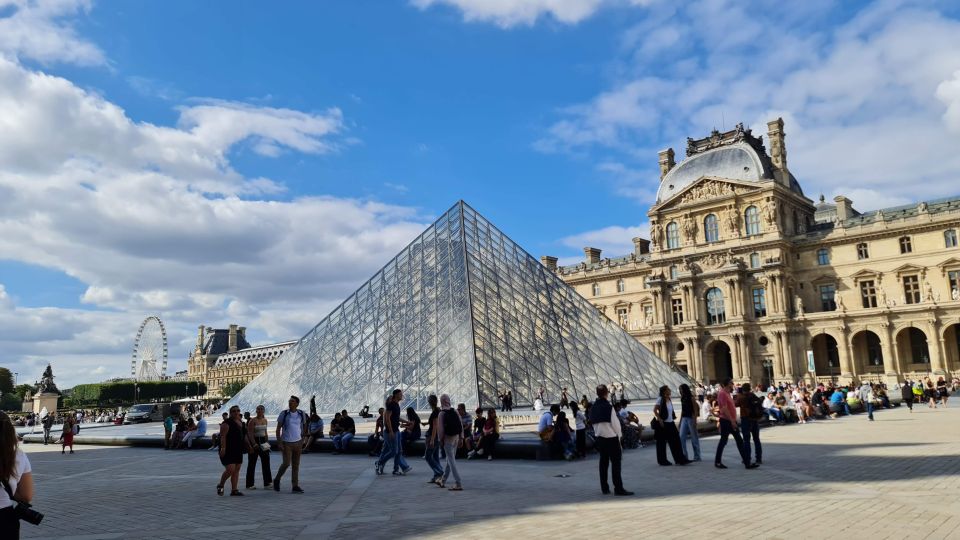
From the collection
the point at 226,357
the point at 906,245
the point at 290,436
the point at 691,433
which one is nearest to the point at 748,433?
the point at 691,433

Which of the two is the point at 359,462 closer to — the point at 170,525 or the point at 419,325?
the point at 170,525

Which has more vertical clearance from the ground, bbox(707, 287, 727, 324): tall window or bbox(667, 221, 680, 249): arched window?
bbox(667, 221, 680, 249): arched window

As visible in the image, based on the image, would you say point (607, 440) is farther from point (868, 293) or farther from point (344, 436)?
point (868, 293)

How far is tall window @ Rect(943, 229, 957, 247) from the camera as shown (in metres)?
42.7

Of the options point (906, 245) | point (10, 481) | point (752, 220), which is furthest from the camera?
point (752, 220)

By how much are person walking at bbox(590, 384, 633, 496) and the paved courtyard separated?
0.25 meters

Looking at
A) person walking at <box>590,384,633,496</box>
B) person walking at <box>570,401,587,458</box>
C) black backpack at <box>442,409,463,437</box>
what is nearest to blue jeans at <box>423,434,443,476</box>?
black backpack at <box>442,409,463,437</box>

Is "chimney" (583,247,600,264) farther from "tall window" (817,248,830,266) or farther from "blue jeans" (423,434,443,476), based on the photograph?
"blue jeans" (423,434,443,476)

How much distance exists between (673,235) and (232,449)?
157 feet

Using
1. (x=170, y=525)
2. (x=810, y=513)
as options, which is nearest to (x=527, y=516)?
(x=810, y=513)

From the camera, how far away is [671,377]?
27.8 m

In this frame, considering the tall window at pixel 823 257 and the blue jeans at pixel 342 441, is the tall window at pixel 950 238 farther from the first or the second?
the blue jeans at pixel 342 441

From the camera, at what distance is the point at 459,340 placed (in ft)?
72.7

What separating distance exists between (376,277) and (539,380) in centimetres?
840
